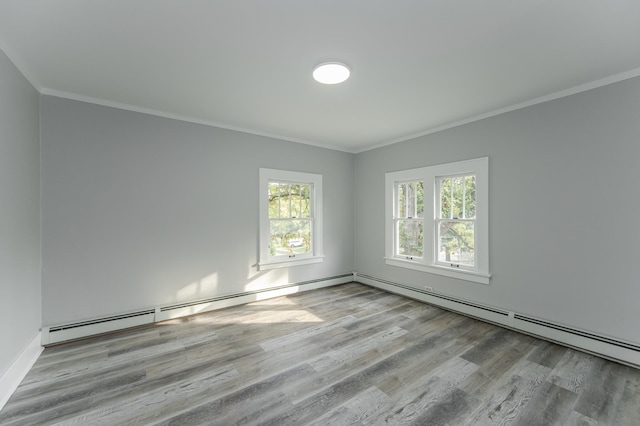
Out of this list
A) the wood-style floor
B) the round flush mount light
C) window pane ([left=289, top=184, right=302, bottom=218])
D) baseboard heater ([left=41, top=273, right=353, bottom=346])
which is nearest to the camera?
the wood-style floor

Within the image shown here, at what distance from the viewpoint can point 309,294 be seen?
4.66 metres

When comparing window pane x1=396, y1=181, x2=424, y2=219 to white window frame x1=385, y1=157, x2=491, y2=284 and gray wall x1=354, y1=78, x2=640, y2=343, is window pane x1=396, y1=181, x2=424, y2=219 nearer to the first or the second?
white window frame x1=385, y1=157, x2=491, y2=284

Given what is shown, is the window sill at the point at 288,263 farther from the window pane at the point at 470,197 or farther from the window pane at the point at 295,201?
the window pane at the point at 470,197

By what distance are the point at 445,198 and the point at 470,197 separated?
36 centimetres

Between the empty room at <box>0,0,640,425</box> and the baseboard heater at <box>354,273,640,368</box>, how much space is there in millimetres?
19

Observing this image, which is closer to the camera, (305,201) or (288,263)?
(288,263)

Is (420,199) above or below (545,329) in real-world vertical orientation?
above

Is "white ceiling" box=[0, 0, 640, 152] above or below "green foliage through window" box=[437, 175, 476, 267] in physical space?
above

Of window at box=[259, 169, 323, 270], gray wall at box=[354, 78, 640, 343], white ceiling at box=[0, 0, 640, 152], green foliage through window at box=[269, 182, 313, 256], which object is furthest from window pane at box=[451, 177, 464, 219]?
green foliage through window at box=[269, 182, 313, 256]

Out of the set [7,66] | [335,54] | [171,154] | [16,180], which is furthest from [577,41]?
[16,180]

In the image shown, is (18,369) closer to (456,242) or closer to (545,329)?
(456,242)

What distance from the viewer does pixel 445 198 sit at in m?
4.06

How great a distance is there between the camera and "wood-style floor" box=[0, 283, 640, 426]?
6.22ft

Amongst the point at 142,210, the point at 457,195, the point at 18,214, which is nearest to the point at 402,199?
the point at 457,195
